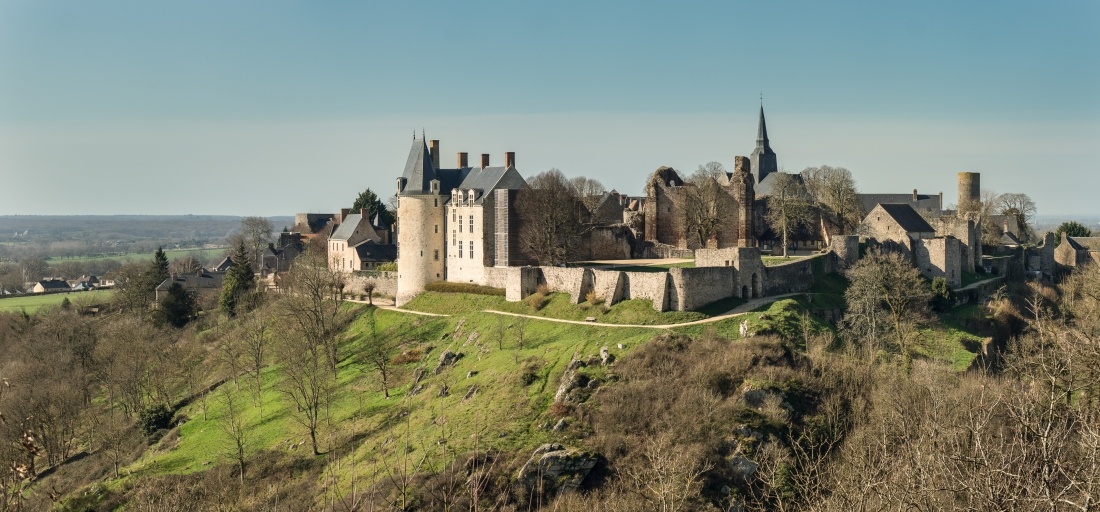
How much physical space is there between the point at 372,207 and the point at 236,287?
16.7 m

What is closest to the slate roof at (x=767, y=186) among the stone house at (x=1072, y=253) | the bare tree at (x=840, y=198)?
the bare tree at (x=840, y=198)

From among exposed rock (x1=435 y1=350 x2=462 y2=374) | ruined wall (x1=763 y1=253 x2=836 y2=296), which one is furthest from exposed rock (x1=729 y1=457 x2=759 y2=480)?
exposed rock (x1=435 y1=350 x2=462 y2=374)

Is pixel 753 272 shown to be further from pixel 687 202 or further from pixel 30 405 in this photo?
→ pixel 30 405

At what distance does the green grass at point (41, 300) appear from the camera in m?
83.9

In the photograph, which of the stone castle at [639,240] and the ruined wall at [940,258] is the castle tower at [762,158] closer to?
the stone castle at [639,240]

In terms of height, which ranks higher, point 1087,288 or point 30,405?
point 1087,288

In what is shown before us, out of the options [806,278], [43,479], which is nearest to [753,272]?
[806,278]

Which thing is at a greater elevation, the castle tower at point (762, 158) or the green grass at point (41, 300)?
the castle tower at point (762, 158)

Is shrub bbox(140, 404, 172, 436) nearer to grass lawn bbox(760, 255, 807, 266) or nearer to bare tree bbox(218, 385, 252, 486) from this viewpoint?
bare tree bbox(218, 385, 252, 486)

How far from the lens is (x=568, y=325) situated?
141 feet

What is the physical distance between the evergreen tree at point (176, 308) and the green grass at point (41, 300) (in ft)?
51.8

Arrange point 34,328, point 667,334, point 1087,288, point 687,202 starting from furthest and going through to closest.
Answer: point 34,328, point 687,202, point 1087,288, point 667,334

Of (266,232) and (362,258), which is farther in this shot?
(266,232)

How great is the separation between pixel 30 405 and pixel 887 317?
3765 centimetres
